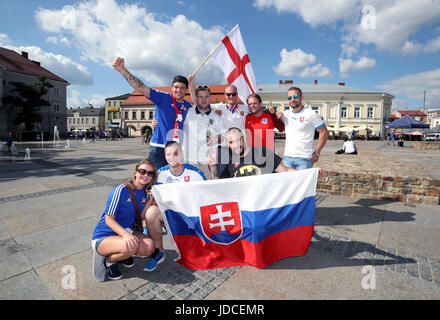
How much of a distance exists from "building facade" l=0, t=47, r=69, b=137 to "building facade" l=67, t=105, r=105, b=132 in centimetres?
3692

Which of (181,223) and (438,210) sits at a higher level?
(181,223)

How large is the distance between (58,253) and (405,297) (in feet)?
12.0

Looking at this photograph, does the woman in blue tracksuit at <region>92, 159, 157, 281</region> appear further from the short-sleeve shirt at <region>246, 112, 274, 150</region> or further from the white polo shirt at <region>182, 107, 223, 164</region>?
the short-sleeve shirt at <region>246, 112, 274, 150</region>

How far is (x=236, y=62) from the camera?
4863mm

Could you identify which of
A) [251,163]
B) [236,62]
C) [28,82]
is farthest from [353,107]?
[28,82]

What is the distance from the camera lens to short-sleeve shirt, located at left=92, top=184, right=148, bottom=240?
94.8 inches

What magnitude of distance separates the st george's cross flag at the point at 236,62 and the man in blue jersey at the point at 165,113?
4.92ft

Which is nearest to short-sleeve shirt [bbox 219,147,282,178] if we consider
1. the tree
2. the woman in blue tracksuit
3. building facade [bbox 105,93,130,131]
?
the woman in blue tracksuit

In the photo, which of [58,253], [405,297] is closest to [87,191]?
[58,253]

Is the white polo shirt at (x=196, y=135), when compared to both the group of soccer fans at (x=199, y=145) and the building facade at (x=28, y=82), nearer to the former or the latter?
the group of soccer fans at (x=199, y=145)
